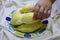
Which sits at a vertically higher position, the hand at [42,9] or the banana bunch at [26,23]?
the hand at [42,9]

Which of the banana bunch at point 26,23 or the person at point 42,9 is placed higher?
the person at point 42,9

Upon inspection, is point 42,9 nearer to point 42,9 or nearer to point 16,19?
point 42,9

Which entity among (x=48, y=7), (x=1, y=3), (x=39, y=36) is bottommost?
(x=39, y=36)

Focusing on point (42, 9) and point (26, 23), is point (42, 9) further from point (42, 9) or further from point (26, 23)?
point (26, 23)

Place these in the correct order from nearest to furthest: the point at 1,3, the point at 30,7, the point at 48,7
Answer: the point at 48,7
the point at 30,7
the point at 1,3

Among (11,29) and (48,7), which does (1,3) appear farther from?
(48,7)

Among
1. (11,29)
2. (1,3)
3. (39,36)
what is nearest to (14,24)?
(11,29)

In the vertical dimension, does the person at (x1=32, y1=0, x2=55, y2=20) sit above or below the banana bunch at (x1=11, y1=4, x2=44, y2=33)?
above

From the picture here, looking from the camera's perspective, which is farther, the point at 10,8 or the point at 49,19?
the point at 10,8

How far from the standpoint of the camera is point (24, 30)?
65 cm

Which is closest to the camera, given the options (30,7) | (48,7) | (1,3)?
(48,7)

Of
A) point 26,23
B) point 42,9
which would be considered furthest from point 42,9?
point 26,23

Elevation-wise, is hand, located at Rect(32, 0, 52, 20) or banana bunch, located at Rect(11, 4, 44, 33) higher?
hand, located at Rect(32, 0, 52, 20)

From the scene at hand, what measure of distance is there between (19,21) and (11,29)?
53 mm
